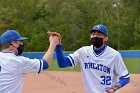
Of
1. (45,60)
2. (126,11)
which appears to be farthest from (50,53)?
(126,11)

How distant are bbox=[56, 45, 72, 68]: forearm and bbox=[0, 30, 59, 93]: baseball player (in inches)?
38.4

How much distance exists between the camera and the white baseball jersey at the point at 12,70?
408 centimetres

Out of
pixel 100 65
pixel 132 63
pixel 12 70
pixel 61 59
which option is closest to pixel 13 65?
pixel 12 70

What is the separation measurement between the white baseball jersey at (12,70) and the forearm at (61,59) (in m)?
1.12

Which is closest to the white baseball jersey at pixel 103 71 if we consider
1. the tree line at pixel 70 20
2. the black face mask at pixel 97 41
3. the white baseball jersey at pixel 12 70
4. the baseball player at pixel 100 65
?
the baseball player at pixel 100 65

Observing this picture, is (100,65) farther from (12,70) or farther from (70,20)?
(70,20)

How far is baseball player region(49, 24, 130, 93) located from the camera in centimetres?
516

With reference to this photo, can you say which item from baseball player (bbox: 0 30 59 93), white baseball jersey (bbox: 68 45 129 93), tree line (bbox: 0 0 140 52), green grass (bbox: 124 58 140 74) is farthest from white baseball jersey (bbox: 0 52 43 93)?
tree line (bbox: 0 0 140 52)

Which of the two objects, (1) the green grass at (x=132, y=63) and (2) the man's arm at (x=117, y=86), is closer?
(2) the man's arm at (x=117, y=86)

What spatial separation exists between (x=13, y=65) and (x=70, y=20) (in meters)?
40.4

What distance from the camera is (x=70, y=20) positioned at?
146 feet

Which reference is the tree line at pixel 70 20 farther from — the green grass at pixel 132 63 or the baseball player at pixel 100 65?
the baseball player at pixel 100 65

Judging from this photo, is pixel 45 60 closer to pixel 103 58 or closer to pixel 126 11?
pixel 103 58

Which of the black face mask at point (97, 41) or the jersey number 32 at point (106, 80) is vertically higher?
the black face mask at point (97, 41)
